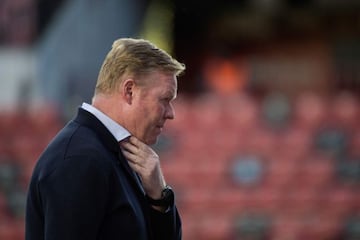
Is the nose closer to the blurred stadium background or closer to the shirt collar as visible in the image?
the shirt collar

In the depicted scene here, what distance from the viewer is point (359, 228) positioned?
355 inches

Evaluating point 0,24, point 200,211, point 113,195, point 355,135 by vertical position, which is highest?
point 113,195

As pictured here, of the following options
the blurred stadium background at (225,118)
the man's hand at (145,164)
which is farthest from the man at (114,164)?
the blurred stadium background at (225,118)

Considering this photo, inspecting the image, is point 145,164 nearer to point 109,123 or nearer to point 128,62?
point 109,123

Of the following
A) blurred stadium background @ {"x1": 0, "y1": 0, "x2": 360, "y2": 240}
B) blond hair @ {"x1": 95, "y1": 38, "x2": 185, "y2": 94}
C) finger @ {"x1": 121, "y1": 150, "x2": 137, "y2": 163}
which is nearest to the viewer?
blond hair @ {"x1": 95, "y1": 38, "x2": 185, "y2": 94}

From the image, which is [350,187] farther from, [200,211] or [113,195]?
[113,195]

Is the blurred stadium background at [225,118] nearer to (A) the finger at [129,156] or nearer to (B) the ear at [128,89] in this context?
(A) the finger at [129,156]

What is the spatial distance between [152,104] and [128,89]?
0.08 meters

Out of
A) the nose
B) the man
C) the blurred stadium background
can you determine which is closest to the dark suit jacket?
the man

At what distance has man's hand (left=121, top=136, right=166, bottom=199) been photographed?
2385mm

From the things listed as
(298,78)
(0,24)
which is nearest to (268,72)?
(298,78)

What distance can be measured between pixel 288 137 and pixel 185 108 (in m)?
1.17

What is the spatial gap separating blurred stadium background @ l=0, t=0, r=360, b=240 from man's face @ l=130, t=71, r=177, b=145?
658 cm

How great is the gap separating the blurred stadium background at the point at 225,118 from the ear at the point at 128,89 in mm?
6665
